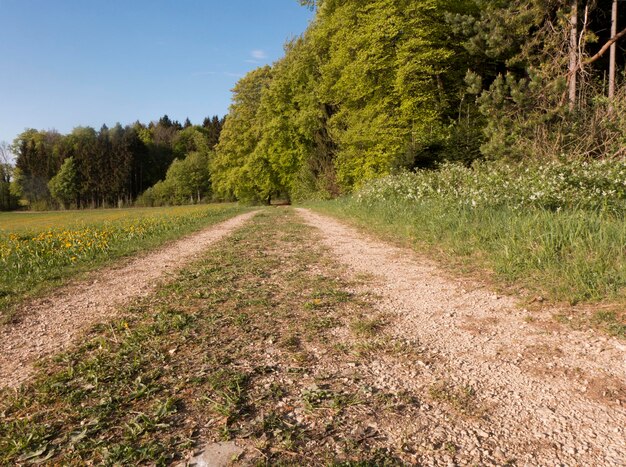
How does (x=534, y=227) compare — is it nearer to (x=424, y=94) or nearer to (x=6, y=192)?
(x=424, y=94)

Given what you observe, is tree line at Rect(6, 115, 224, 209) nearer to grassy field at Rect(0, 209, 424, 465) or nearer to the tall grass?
the tall grass

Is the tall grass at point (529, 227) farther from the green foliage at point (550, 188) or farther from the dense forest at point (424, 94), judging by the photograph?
the dense forest at point (424, 94)

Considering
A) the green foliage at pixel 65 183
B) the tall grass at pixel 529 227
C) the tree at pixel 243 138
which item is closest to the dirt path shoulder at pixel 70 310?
the tall grass at pixel 529 227

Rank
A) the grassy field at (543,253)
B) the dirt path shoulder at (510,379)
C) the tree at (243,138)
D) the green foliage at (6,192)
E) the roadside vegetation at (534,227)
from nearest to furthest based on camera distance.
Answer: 1. the dirt path shoulder at (510,379)
2. the grassy field at (543,253)
3. the roadside vegetation at (534,227)
4. the tree at (243,138)
5. the green foliage at (6,192)

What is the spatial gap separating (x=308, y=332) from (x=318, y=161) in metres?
Result: 27.0

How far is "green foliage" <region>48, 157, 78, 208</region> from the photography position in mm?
59688

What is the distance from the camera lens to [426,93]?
17703mm

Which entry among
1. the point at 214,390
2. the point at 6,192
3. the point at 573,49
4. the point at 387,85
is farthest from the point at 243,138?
the point at 6,192

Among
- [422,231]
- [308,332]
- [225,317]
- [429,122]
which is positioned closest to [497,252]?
[422,231]

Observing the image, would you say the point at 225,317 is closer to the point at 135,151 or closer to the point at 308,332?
the point at 308,332

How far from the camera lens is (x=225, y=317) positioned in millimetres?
Result: 3496

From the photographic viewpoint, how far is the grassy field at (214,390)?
5.76ft

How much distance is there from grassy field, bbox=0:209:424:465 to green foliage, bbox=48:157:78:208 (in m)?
70.0

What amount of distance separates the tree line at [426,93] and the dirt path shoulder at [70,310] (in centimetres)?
944
